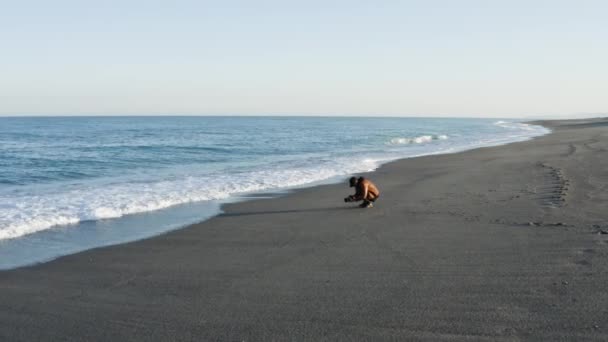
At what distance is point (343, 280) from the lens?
249 inches

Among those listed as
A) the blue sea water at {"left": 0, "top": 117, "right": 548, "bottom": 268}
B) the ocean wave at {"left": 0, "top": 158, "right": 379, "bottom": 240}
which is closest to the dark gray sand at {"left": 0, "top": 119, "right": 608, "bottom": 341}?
the blue sea water at {"left": 0, "top": 117, "right": 548, "bottom": 268}

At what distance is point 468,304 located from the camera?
5324 mm

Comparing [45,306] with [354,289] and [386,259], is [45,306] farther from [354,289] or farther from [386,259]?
[386,259]

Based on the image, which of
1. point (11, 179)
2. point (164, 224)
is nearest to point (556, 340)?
point (164, 224)

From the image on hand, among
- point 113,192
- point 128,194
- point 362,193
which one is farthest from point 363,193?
point 113,192

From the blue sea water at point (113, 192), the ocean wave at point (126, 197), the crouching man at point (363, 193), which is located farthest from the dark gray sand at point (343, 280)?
the ocean wave at point (126, 197)

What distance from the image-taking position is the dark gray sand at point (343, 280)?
4.86 metres

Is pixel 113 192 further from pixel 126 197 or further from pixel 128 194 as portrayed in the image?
pixel 126 197

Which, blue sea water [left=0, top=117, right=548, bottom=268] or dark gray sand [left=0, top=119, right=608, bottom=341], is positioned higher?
dark gray sand [left=0, top=119, right=608, bottom=341]

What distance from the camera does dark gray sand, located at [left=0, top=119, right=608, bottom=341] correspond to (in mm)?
4863

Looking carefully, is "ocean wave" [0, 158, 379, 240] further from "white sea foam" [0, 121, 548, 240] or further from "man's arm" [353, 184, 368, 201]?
"man's arm" [353, 184, 368, 201]

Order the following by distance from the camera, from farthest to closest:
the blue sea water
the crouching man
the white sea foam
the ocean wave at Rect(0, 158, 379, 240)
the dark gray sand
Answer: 1. the crouching man
2. the white sea foam
3. the ocean wave at Rect(0, 158, 379, 240)
4. the blue sea water
5. the dark gray sand

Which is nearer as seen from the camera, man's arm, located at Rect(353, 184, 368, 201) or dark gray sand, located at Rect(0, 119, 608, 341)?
dark gray sand, located at Rect(0, 119, 608, 341)

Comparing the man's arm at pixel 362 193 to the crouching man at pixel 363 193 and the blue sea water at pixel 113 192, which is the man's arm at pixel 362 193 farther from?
the blue sea water at pixel 113 192
